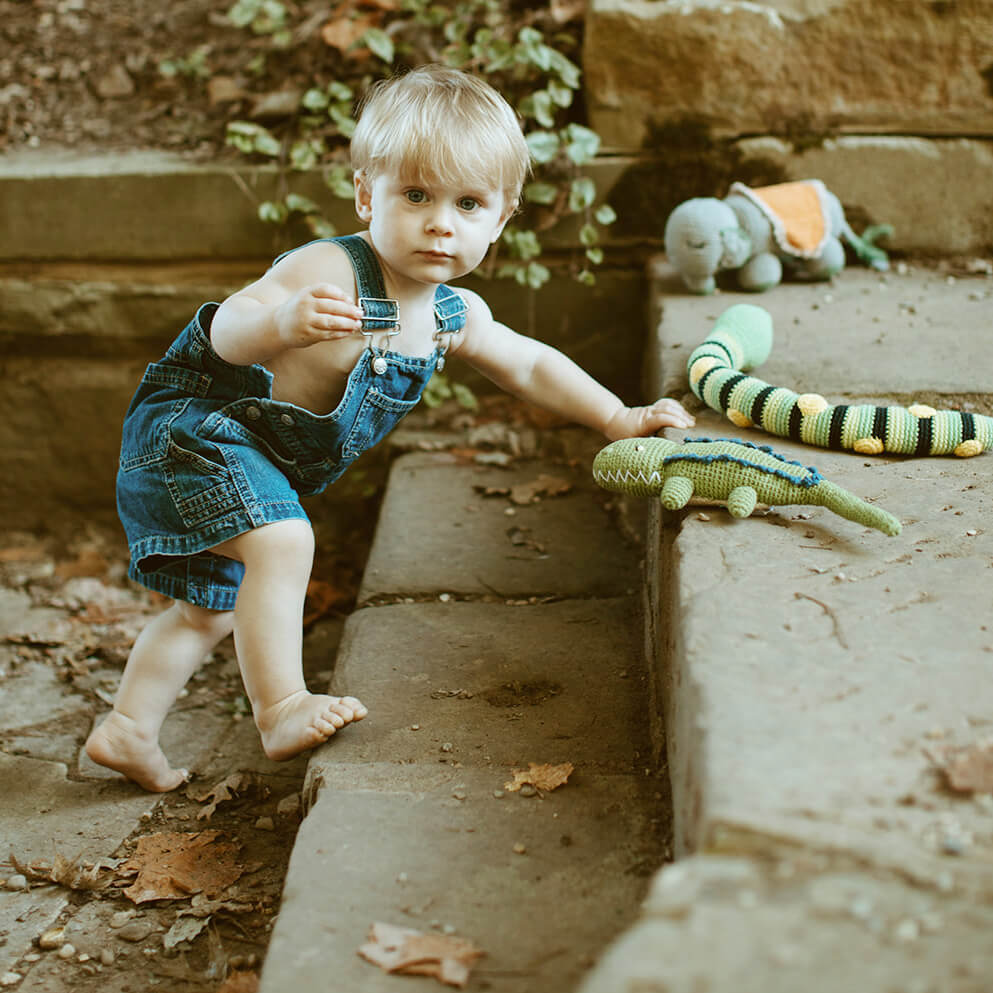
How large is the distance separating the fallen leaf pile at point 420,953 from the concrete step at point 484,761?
12 mm

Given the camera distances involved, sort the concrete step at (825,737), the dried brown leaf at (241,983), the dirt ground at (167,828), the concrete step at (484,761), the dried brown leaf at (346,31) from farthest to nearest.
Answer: the dried brown leaf at (346,31)
the dirt ground at (167,828)
the dried brown leaf at (241,983)
the concrete step at (484,761)
the concrete step at (825,737)

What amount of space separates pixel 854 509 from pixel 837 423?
376mm

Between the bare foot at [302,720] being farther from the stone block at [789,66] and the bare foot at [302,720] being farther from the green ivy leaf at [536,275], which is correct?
the stone block at [789,66]

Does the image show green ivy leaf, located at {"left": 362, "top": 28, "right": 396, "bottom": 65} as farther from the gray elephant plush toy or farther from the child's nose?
the child's nose

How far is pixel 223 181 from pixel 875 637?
7.55ft

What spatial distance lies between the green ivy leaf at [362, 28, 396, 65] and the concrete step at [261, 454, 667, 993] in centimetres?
131

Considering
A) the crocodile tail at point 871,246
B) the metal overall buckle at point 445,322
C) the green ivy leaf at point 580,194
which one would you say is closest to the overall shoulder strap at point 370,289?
the metal overall buckle at point 445,322

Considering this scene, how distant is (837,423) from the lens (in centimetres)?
195

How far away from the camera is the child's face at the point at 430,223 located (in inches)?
70.5

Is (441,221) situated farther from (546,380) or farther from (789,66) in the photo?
(789,66)

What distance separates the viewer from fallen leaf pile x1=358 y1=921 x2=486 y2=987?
119 cm

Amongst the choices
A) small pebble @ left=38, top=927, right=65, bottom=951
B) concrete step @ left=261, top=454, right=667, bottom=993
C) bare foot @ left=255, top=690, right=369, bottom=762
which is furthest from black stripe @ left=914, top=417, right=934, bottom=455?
small pebble @ left=38, top=927, right=65, bottom=951

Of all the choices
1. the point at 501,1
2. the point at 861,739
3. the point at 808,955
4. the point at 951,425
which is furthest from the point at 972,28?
the point at 808,955

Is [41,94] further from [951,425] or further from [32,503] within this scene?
[951,425]
